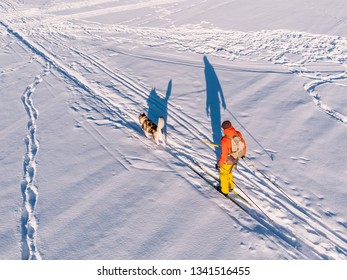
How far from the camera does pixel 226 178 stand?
6445mm

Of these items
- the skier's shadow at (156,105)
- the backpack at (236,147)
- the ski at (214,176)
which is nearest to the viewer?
the backpack at (236,147)

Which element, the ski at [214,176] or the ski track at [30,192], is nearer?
the ski track at [30,192]

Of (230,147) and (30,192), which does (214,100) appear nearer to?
(230,147)

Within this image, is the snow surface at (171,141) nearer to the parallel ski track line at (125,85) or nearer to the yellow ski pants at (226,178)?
the parallel ski track line at (125,85)

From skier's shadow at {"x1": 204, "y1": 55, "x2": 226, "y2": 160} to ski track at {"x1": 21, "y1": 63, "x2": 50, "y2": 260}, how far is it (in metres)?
4.34

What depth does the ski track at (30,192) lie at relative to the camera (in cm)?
575

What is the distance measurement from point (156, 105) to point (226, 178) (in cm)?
442

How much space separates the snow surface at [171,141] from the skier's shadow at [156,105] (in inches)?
2.4

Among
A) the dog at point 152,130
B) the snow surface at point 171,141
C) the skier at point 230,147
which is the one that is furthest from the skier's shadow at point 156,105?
the skier at point 230,147

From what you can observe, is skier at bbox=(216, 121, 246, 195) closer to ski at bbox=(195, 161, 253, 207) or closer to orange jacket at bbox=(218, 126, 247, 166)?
orange jacket at bbox=(218, 126, 247, 166)

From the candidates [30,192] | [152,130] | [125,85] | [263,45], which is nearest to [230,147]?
[152,130]
